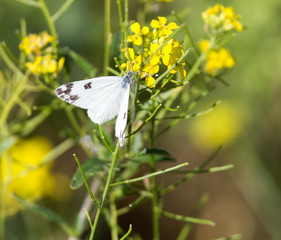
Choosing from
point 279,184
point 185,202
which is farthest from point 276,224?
point 185,202

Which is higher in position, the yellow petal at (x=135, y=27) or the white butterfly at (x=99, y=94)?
the yellow petal at (x=135, y=27)

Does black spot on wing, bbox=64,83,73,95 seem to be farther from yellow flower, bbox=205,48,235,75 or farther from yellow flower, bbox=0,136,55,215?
yellow flower, bbox=0,136,55,215

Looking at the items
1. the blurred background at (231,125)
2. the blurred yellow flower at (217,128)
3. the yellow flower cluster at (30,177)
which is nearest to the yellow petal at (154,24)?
the yellow flower cluster at (30,177)

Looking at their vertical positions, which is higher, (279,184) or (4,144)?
(4,144)

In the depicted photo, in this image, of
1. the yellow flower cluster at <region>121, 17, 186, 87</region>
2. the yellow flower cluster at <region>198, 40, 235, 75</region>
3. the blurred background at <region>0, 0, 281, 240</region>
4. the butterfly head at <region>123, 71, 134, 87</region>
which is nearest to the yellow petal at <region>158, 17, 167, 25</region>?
the yellow flower cluster at <region>121, 17, 186, 87</region>

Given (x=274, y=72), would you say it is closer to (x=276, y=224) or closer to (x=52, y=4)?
(x=276, y=224)

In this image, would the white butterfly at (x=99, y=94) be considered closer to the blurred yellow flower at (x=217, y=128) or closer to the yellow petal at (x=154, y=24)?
the yellow petal at (x=154, y=24)
